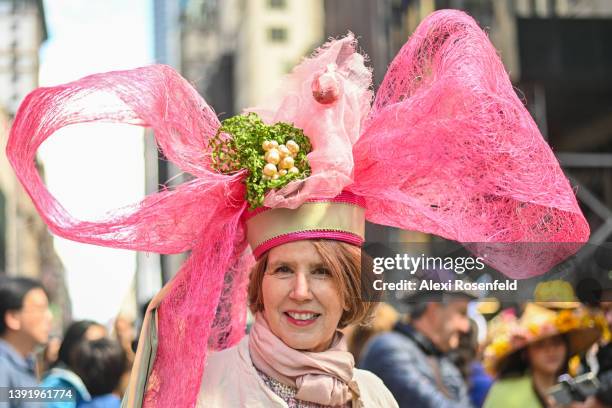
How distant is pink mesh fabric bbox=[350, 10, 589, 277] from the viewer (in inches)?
91.0

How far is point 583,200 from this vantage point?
977cm

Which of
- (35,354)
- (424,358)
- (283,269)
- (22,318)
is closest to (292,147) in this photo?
(283,269)

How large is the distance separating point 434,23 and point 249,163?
602 mm

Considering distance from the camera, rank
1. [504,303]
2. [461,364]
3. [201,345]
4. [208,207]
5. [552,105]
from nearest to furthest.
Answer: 1. [201,345]
2. [208,207]
3. [504,303]
4. [461,364]
5. [552,105]

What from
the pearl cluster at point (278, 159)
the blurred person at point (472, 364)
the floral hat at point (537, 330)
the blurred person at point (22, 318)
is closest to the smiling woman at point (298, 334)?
the pearl cluster at point (278, 159)

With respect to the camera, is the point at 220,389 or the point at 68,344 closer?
the point at 220,389

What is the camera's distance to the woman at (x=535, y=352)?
3.07m

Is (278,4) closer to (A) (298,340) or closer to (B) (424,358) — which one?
(B) (424,358)

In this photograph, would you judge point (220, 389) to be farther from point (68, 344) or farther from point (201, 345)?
point (68, 344)

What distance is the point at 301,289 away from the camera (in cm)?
219

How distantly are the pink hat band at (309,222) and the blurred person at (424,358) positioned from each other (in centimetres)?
123

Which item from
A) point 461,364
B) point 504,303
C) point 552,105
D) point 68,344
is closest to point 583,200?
point 552,105

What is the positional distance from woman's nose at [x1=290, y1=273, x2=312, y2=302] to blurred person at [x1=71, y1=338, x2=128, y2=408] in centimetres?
203

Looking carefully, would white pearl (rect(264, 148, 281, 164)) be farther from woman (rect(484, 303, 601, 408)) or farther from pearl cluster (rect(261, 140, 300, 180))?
woman (rect(484, 303, 601, 408))
